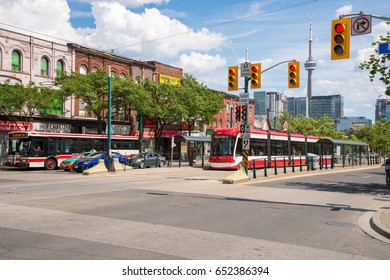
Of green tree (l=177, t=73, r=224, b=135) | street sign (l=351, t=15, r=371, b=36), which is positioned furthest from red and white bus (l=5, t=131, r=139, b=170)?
street sign (l=351, t=15, r=371, b=36)

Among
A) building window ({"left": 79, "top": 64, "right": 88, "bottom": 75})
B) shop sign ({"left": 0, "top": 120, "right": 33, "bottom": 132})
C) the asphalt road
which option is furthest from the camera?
building window ({"left": 79, "top": 64, "right": 88, "bottom": 75})

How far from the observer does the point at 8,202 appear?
507 inches

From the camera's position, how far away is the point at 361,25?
1377 cm

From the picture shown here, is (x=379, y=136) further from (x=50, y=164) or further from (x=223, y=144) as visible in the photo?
(x=50, y=164)

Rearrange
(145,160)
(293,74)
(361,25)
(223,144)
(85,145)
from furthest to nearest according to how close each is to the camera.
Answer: (145,160)
(85,145)
(223,144)
(293,74)
(361,25)

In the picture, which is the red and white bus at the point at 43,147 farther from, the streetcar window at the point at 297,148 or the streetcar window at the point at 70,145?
the streetcar window at the point at 297,148

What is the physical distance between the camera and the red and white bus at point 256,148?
107 feet

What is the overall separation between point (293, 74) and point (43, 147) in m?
22.0

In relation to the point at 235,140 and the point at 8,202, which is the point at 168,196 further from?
the point at 235,140

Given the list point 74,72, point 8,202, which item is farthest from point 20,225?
point 74,72

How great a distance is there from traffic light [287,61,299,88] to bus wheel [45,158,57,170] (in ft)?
72.8

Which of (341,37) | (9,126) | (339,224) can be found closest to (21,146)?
(9,126)

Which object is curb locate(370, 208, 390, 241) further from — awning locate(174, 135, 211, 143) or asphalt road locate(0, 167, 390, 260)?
awning locate(174, 135, 211, 143)

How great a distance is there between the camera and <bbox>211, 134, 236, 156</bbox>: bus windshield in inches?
1277
